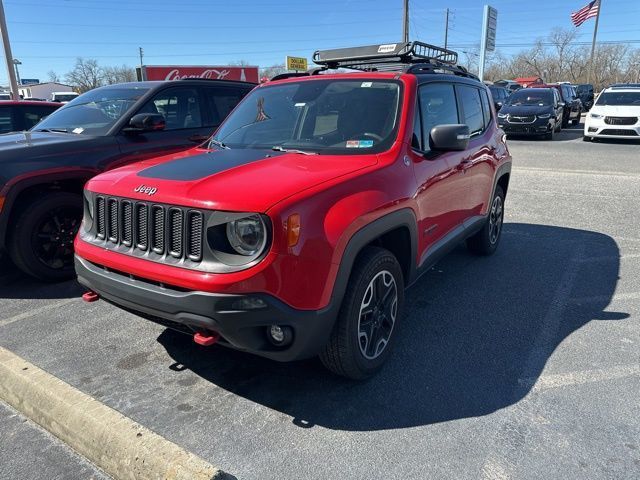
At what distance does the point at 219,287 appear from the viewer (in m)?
2.38

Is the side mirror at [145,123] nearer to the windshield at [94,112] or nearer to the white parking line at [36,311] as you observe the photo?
the windshield at [94,112]

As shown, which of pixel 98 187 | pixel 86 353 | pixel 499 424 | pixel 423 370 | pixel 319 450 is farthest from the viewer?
pixel 86 353

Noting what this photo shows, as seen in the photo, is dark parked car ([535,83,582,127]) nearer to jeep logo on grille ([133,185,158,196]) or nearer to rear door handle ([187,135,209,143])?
rear door handle ([187,135,209,143])

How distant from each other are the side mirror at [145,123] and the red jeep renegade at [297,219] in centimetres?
125

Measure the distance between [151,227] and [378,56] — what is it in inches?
108

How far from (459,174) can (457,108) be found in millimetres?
684

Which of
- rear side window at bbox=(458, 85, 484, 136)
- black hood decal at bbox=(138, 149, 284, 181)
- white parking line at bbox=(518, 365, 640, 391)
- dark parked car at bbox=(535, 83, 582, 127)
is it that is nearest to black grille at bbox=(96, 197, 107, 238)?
black hood decal at bbox=(138, 149, 284, 181)

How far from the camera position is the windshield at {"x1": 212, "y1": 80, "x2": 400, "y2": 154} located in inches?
135

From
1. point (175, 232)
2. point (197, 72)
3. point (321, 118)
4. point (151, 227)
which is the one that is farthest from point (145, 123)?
point (197, 72)

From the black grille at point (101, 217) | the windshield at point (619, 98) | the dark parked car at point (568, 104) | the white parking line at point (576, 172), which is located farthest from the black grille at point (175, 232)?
the dark parked car at point (568, 104)

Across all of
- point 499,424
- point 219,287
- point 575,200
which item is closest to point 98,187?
point 219,287

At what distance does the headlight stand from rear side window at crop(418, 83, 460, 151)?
1683 mm

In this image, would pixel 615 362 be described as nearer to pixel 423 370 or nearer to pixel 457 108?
pixel 423 370

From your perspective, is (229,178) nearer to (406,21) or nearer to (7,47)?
(7,47)
